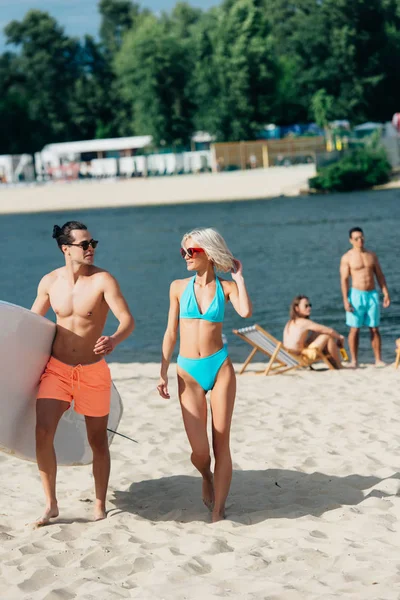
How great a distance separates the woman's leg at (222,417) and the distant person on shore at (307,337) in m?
6.13

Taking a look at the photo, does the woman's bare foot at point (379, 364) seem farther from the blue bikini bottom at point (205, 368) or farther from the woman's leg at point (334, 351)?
the blue bikini bottom at point (205, 368)

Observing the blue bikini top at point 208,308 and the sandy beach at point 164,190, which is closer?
the blue bikini top at point 208,308

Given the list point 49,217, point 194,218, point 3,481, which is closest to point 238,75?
point 49,217

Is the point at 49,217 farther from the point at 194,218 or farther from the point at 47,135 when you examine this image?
the point at 47,135

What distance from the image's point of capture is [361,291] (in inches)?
465

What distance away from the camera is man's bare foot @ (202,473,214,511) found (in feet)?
18.9

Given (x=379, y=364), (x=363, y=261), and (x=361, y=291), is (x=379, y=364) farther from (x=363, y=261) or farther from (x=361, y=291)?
(x=363, y=261)

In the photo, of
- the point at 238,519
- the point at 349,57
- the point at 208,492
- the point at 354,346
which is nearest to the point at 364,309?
the point at 354,346

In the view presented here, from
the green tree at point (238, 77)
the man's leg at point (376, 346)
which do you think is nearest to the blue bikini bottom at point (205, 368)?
the man's leg at point (376, 346)

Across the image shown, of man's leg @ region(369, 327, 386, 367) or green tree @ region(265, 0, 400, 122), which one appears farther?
green tree @ region(265, 0, 400, 122)

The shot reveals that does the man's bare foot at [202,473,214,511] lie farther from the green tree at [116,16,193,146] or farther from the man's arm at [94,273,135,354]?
the green tree at [116,16,193,146]

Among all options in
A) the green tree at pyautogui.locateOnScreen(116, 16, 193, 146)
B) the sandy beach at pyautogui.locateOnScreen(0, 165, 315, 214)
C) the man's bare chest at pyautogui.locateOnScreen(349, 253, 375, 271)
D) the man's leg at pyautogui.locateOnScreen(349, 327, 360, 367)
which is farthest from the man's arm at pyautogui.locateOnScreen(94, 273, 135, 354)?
the green tree at pyautogui.locateOnScreen(116, 16, 193, 146)

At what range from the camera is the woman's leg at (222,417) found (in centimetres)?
537

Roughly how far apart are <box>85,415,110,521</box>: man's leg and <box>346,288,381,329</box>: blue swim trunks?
21.6 feet
